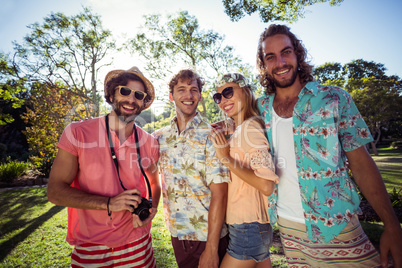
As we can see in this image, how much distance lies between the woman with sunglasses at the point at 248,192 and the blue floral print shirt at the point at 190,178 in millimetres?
226

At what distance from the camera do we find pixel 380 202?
73.7 inches

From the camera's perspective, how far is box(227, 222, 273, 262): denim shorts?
7.00ft

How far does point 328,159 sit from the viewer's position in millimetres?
1984

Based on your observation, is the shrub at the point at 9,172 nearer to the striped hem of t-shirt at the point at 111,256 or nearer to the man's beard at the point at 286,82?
the striped hem of t-shirt at the point at 111,256

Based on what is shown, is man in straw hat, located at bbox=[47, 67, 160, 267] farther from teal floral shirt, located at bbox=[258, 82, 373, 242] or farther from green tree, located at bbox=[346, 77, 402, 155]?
green tree, located at bbox=[346, 77, 402, 155]

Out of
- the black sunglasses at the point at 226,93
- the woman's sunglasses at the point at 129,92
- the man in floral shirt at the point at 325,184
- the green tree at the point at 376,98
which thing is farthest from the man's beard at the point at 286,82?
the green tree at the point at 376,98

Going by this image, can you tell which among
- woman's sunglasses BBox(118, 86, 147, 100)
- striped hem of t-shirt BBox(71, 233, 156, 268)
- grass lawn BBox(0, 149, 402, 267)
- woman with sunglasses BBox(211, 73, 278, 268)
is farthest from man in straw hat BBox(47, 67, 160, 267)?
grass lawn BBox(0, 149, 402, 267)

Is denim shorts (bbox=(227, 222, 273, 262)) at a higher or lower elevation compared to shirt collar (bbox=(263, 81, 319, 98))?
lower

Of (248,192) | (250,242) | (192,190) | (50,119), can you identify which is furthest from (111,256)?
(50,119)

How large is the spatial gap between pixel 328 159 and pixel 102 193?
2360 mm

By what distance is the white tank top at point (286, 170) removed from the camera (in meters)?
2.17

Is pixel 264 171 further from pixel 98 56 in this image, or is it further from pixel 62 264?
pixel 98 56

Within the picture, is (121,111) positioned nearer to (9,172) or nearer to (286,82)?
(286,82)

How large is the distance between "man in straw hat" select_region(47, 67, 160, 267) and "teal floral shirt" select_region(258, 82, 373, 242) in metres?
1.67
